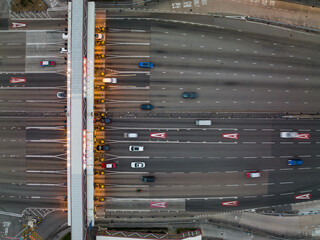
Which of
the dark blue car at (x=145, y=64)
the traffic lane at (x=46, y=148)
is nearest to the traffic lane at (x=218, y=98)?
the dark blue car at (x=145, y=64)

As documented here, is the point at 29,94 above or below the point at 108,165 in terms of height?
above

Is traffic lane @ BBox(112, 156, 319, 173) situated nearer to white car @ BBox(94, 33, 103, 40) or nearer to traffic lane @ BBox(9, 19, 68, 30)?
white car @ BBox(94, 33, 103, 40)

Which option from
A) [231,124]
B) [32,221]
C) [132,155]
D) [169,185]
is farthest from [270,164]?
[32,221]

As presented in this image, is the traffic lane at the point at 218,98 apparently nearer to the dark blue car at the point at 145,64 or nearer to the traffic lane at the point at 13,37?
the dark blue car at the point at 145,64

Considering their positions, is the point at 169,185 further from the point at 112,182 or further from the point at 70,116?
the point at 70,116

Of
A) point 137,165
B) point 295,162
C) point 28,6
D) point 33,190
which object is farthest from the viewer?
point 28,6

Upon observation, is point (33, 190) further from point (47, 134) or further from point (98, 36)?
point (98, 36)

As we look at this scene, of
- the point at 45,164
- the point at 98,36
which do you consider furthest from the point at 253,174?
the point at 45,164
